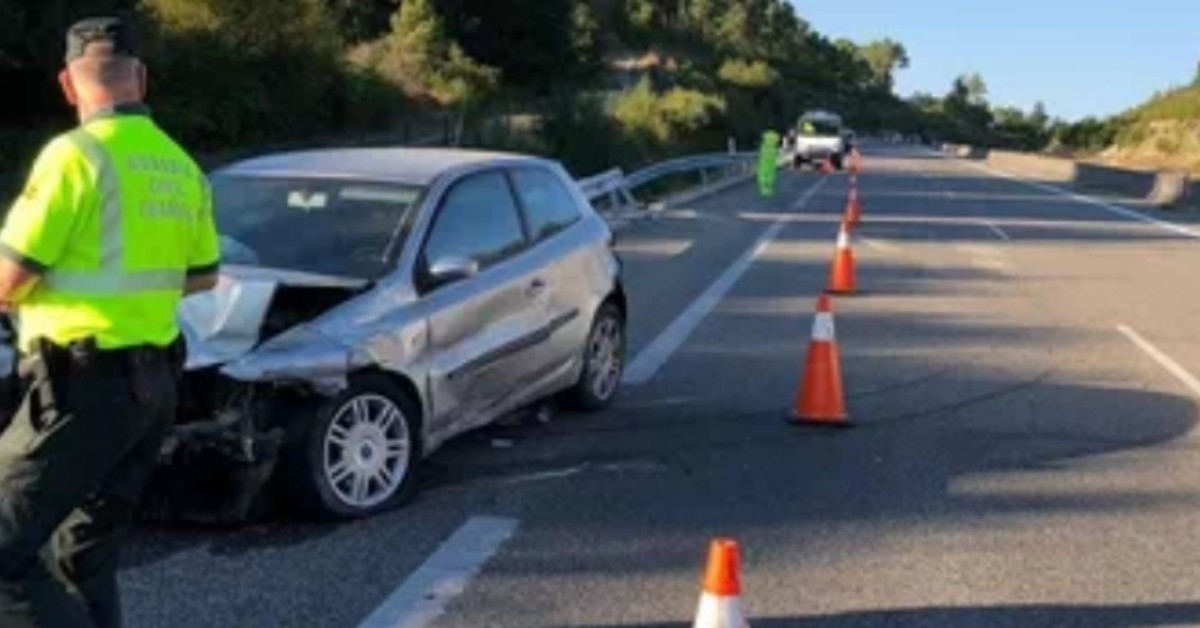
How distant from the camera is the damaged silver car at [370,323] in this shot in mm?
6410

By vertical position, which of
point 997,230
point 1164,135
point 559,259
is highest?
point 559,259

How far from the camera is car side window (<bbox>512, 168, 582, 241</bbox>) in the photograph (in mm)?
8633

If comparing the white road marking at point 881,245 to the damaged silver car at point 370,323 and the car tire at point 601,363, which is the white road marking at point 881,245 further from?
the damaged silver car at point 370,323

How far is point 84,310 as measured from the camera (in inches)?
156

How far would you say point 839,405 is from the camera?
363 inches

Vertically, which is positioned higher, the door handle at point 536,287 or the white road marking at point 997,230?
the door handle at point 536,287

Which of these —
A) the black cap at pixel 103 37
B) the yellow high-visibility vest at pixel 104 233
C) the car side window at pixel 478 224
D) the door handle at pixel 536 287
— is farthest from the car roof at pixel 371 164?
the black cap at pixel 103 37

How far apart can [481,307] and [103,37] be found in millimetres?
3852

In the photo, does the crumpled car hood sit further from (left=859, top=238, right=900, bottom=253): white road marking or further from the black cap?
(left=859, top=238, right=900, bottom=253): white road marking

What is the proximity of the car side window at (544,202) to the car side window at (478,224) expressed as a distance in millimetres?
146

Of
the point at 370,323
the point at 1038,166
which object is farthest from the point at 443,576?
the point at 1038,166

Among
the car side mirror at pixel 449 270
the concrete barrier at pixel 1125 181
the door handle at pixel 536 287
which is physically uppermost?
the car side mirror at pixel 449 270

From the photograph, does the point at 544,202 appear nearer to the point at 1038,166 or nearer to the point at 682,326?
the point at 682,326

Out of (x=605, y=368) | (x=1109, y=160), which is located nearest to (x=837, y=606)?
(x=605, y=368)
